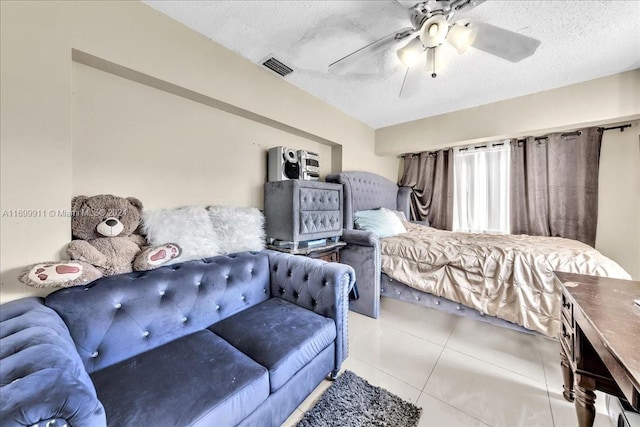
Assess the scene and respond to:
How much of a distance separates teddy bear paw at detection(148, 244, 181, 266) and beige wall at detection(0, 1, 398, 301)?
1.32 feet

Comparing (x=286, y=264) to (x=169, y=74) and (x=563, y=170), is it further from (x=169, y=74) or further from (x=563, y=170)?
(x=563, y=170)

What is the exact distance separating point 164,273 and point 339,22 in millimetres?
2056

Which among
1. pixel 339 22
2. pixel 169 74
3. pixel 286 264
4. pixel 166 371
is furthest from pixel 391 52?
pixel 166 371

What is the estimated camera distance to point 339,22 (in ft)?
5.33

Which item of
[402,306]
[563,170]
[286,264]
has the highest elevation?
[563,170]

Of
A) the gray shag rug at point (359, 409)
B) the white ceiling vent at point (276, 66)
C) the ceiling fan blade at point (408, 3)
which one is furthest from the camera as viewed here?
the white ceiling vent at point (276, 66)

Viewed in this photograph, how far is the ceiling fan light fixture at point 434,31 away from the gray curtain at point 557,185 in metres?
2.67

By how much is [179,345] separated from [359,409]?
106 centimetres

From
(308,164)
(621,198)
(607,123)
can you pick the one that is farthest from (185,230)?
(621,198)

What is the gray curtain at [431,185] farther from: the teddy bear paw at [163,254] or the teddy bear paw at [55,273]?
the teddy bear paw at [55,273]

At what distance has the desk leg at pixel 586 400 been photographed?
3.27 ft

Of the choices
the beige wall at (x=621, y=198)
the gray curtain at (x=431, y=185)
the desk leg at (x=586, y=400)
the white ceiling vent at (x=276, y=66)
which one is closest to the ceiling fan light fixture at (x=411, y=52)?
the white ceiling vent at (x=276, y=66)

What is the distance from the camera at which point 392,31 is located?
172 cm

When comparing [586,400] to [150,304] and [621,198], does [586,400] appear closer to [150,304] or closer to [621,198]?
[150,304]
